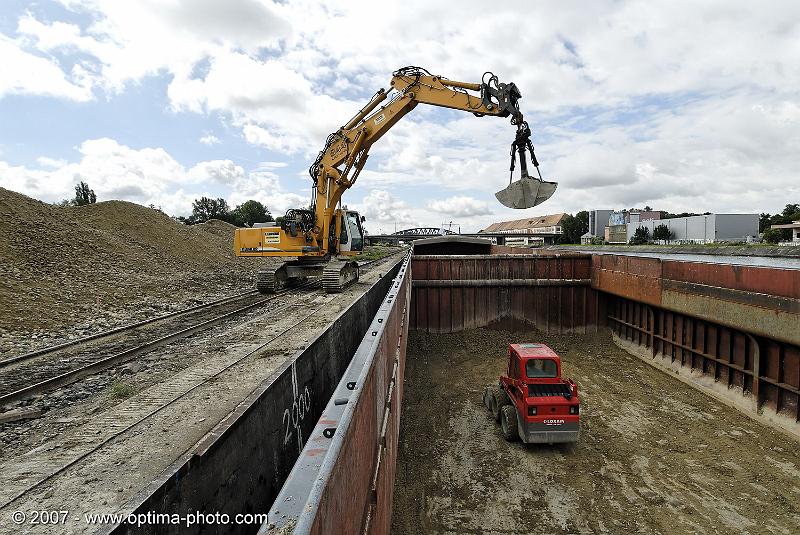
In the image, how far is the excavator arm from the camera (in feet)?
45.2

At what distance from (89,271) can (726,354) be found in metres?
21.6

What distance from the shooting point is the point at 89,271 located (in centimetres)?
1797

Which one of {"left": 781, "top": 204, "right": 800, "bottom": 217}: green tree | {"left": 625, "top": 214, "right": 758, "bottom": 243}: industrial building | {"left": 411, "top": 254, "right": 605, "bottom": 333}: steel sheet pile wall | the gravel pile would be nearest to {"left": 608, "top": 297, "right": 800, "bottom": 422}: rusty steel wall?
{"left": 411, "top": 254, "right": 605, "bottom": 333}: steel sheet pile wall

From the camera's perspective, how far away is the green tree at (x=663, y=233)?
58031 mm

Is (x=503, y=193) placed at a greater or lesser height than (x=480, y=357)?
greater

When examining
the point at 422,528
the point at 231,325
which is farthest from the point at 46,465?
the point at 231,325

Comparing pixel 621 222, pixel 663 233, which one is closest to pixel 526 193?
pixel 663 233

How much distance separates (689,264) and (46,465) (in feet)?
43.7

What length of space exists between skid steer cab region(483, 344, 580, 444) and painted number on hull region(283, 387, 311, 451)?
221 inches

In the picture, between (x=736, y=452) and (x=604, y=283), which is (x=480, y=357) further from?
(x=736, y=452)

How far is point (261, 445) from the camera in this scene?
3.43 meters

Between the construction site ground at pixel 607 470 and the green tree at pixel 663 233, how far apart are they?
52955 millimetres

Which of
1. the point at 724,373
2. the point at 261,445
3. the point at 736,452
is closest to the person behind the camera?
the point at 261,445

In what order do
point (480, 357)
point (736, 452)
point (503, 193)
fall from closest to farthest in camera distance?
point (736, 452) < point (503, 193) < point (480, 357)
